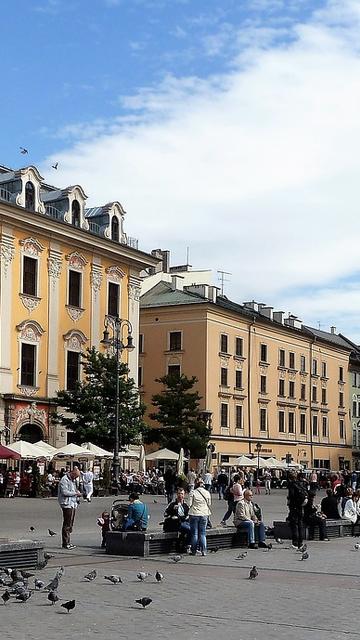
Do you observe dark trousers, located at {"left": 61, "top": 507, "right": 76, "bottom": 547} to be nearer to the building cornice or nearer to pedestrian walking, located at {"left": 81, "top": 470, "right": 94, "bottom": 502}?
pedestrian walking, located at {"left": 81, "top": 470, "right": 94, "bottom": 502}

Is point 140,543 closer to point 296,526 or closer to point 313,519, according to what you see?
point 296,526

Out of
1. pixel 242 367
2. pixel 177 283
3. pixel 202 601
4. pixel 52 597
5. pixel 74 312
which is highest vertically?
pixel 177 283

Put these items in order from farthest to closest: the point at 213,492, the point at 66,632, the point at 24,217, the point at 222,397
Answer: the point at 222,397
the point at 213,492
the point at 24,217
the point at 66,632

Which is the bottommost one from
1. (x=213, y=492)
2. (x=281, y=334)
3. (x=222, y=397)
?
(x=213, y=492)

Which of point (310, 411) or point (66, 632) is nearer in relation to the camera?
point (66, 632)

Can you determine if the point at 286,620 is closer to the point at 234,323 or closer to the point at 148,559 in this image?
the point at 148,559

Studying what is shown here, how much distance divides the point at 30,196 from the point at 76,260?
14.7 ft

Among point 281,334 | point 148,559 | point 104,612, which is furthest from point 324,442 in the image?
point 104,612

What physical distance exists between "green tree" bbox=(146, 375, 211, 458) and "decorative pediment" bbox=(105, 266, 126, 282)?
6.50m

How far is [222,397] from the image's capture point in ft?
218

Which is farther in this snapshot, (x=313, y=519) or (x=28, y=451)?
(x=28, y=451)

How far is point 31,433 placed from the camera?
→ 4875 centimetres

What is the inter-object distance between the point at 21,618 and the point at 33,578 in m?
3.28

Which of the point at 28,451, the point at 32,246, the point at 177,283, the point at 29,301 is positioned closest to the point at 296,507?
the point at 28,451
